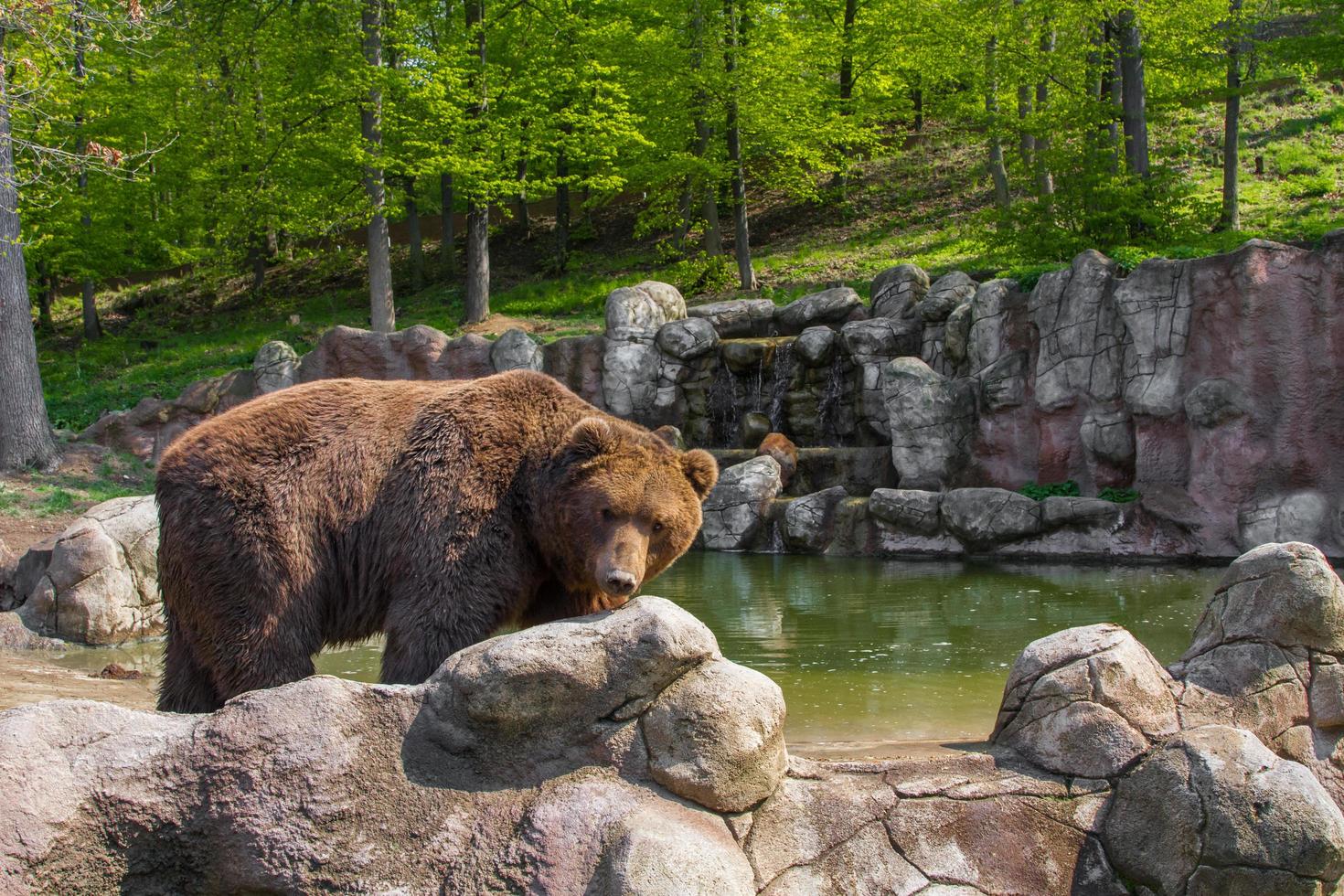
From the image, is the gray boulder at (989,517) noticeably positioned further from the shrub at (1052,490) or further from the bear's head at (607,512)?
the bear's head at (607,512)

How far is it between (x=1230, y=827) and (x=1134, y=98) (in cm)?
1987

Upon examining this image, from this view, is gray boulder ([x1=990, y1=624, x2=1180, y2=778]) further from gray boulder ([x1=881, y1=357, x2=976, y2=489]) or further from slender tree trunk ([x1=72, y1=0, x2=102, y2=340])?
slender tree trunk ([x1=72, y1=0, x2=102, y2=340])

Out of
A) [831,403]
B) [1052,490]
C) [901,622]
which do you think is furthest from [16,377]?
[1052,490]

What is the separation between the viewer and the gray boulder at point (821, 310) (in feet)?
75.2

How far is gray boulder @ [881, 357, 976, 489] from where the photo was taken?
18.8 m

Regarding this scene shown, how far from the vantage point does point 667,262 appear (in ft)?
111

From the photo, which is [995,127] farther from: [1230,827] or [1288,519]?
[1230,827]

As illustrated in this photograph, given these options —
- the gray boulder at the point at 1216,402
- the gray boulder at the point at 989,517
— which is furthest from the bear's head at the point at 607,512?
the gray boulder at the point at 1216,402

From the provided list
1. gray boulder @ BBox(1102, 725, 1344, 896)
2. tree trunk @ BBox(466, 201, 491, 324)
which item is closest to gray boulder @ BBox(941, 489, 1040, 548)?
gray boulder @ BBox(1102, 725, 1344, 896)

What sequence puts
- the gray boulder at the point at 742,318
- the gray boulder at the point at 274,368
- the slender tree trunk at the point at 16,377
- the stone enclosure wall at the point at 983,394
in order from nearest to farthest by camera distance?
the stone enclosure wall at the point at 983,394
the slender tree trunk at the point at 16,377
the gray boulder at the point at 742,318
the gray boulder at the point at 274,368

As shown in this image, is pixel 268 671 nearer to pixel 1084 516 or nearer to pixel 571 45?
pixel 1084 516

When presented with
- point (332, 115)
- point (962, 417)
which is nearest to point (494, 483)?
point (962, 417)

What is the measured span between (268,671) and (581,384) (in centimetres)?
1805

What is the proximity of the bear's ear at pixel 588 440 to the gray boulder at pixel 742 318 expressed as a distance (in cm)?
1804
